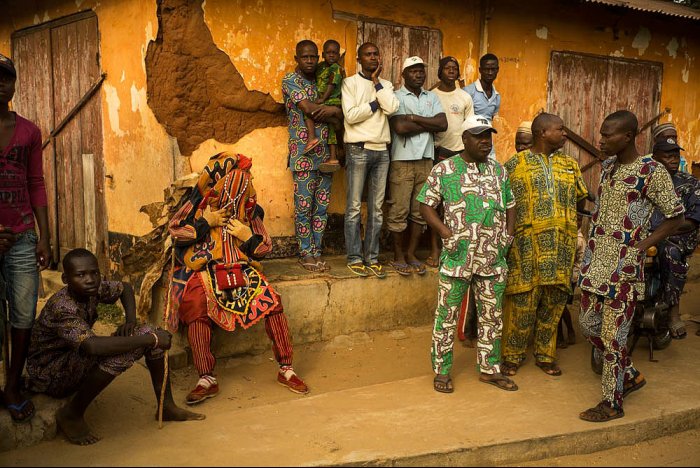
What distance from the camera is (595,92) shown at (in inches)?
322

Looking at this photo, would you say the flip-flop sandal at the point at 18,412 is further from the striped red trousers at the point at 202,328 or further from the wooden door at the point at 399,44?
the wooden door at the point at 399,44

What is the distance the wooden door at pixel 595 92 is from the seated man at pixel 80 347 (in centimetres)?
576

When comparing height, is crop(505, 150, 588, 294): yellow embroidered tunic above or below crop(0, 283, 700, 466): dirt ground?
above

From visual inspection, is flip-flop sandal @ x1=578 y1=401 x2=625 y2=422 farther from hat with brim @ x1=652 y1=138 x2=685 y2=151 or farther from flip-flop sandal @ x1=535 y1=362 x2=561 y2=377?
hat with brim @ x1=652 y1=138 x2=685 y2=151

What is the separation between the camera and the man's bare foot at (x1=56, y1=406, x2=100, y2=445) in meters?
3.64

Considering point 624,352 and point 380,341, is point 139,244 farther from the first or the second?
point 624,352

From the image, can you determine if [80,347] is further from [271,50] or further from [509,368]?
[271,50]

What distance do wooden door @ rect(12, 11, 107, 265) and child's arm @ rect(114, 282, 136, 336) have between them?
2856 mm

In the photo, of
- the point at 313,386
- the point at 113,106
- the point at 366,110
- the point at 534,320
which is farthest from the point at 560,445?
the point at 113,106

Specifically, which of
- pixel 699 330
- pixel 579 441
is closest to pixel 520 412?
pixel 579 441

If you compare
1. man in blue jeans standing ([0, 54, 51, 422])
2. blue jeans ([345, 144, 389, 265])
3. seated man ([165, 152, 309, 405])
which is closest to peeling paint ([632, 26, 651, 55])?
blue jeans ([345, 144, 389, 265])

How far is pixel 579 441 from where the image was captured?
12.7 feet

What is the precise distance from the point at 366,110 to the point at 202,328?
7.53 feet

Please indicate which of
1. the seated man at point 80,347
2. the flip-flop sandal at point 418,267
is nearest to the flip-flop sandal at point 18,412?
the seated man at point 80,347
